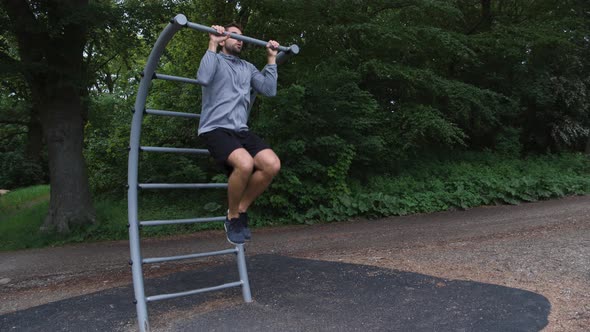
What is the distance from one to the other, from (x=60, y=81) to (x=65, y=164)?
4.92 ft

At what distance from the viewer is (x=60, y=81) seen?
26.2 ft

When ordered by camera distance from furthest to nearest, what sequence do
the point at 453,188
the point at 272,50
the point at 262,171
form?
the point at 453,188 → the point at 272,50 → the point at 262,171

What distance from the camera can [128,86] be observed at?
16.1 metres

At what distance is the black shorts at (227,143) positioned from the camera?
360 cm

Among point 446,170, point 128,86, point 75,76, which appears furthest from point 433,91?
point 128,86

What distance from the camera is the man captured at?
3.58m

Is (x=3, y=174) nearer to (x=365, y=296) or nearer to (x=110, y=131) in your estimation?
(x=110, y=131)

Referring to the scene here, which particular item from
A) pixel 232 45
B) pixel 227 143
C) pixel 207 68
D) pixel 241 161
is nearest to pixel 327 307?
pixel 241 161

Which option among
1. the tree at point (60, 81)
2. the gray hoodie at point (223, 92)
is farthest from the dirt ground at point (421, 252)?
the gray hoodie at point (223, 92)

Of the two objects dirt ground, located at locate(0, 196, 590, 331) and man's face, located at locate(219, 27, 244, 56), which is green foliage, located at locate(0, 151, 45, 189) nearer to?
dirt ground, located at locate(0, 196, 590, 331)

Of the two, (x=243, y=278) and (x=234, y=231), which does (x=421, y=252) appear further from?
(x=234, y=231)

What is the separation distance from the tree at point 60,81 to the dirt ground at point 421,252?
1.09 m

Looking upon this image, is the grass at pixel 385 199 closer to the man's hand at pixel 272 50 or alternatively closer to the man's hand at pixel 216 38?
the man's hand at pixel 272 50

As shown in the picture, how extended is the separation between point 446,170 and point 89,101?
790 centimetres
